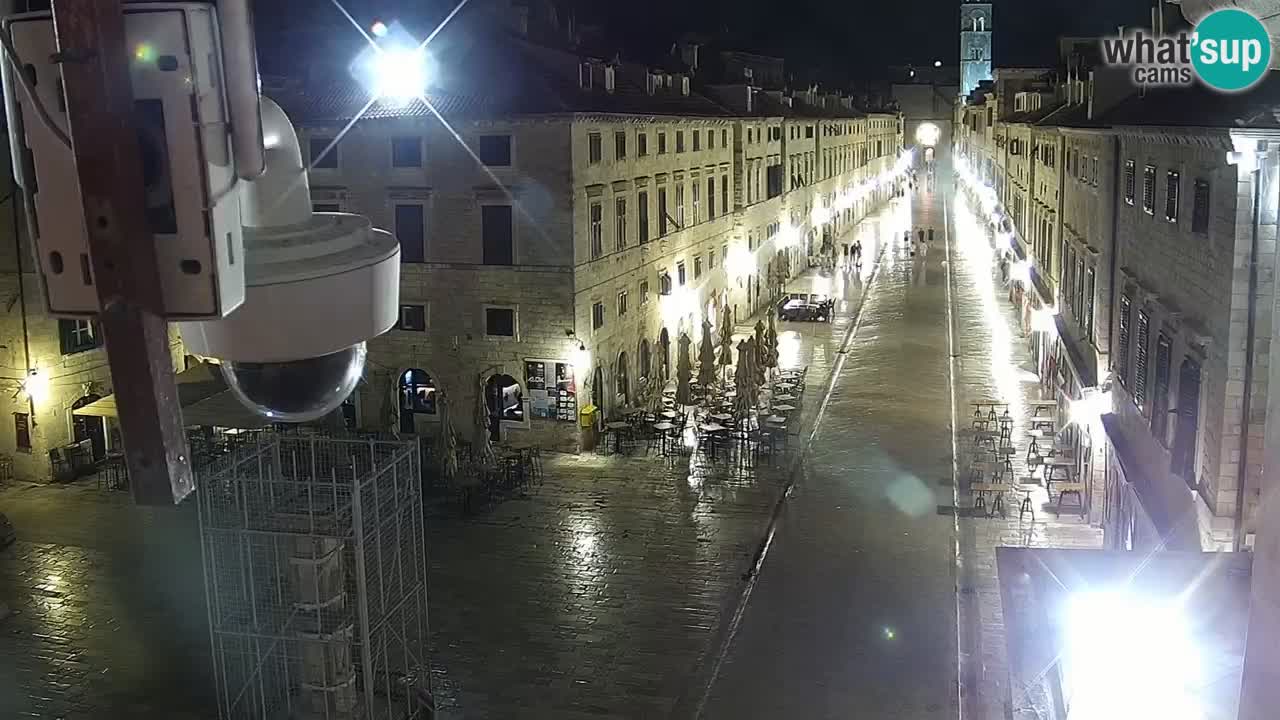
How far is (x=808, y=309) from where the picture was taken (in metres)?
47.6

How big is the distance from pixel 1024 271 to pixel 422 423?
975 inches

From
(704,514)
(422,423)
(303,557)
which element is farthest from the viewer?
A: (422,423)

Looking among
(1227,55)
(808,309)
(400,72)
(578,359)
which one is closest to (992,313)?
(808,309)

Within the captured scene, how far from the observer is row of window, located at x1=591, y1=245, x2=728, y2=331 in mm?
30000

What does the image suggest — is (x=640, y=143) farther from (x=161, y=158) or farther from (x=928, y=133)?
(x=928, y=133)

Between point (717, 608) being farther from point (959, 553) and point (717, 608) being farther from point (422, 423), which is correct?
point (422, 423)

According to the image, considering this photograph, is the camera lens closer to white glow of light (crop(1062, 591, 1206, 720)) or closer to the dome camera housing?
the dome camera housing

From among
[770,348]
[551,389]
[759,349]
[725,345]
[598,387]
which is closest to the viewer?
[551,389]

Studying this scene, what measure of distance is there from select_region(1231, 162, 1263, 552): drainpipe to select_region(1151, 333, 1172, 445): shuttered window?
3.08m

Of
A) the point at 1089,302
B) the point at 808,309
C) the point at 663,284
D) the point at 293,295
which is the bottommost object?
the point at 808,309

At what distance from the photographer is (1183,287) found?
14719 mm

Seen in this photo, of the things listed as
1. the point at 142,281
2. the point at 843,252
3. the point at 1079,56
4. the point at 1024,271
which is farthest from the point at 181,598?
the point at 843,252

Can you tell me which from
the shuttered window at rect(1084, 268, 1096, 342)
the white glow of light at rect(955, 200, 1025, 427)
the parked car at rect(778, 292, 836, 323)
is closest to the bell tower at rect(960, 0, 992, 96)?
the white glow of light at rect(955, 200, 1025, 427)

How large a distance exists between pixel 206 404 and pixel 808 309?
28.7m
